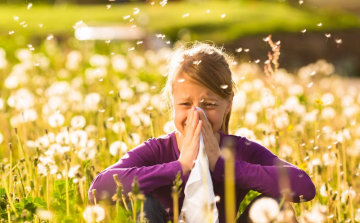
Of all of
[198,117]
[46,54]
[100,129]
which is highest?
[198,117]

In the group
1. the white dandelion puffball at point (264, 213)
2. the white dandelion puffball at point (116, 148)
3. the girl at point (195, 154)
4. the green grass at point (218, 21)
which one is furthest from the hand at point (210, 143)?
the green grass at point (218, 21)

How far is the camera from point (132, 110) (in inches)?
131

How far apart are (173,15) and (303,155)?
1208cm

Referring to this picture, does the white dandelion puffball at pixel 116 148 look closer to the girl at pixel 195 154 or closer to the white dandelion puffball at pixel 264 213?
the girl at pixel 195 154

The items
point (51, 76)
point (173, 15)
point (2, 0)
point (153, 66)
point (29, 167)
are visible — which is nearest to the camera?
point (29, 167)

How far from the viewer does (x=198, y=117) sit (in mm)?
1852

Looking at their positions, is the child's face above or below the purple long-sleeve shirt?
above

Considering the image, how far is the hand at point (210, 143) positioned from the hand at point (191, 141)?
3cm

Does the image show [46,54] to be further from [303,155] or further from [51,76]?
[303,155]

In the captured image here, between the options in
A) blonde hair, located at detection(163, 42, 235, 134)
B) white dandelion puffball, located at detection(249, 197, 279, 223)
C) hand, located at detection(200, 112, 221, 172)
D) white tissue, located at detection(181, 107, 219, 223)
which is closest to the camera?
white dandelion puffball, located at detection(249, 197, 279, 223)

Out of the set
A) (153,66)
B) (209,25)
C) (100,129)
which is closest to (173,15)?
(209,25)

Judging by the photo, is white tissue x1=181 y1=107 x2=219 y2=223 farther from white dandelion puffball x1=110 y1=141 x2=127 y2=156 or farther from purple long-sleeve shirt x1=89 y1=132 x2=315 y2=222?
white dandelion puffball x1=110 y1=141 x2=127 y2=156

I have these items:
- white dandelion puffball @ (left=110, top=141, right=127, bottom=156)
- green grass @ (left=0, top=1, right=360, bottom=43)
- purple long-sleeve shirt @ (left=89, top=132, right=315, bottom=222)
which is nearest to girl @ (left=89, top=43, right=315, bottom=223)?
purple long-sleeve shirt @ (left=89, top=132, right=315, bottom=222)

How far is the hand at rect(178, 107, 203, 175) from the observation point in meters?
1.83
